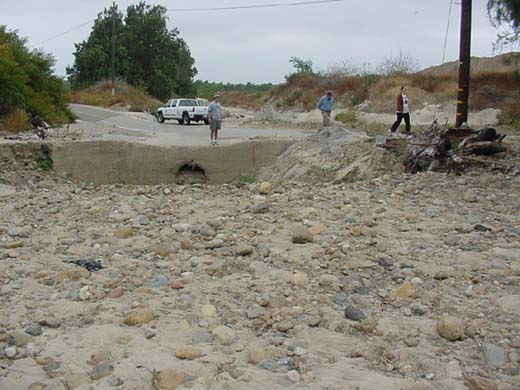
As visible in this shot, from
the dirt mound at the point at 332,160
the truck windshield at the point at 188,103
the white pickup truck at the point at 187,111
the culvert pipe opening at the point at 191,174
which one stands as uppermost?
the truck windshield at the point at 188,103

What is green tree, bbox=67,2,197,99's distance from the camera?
193 ft

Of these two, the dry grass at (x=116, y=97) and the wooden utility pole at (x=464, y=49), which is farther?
the dry grass at (x=116, y=97)

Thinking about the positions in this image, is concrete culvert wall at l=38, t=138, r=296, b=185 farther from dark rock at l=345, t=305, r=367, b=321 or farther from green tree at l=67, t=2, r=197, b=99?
green tree at l=67, t=2, r=197, b=99

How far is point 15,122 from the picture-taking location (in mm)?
17859

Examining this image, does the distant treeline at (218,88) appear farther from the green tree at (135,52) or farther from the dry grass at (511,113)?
the dry grass at (511,113)

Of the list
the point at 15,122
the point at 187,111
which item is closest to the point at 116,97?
the point at 187,111

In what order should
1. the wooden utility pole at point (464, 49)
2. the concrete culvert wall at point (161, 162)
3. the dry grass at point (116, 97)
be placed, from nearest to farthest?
the wooden utility pole at point (464, 49), the concrete culvert wall at point (161, 162), the dry grass at point (116, 97)

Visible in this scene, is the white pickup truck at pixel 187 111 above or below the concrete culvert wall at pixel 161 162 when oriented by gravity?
above

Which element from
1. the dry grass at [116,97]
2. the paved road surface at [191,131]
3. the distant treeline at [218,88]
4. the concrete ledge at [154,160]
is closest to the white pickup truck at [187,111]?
the paved road surface at [191,131]

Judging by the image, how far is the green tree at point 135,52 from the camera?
5891 centimetres

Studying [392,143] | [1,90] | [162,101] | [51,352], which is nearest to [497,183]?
[392,143]

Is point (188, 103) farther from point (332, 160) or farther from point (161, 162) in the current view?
point (332, 160)

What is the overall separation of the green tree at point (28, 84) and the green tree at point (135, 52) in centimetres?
3231

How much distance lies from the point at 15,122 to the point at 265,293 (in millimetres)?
14116
